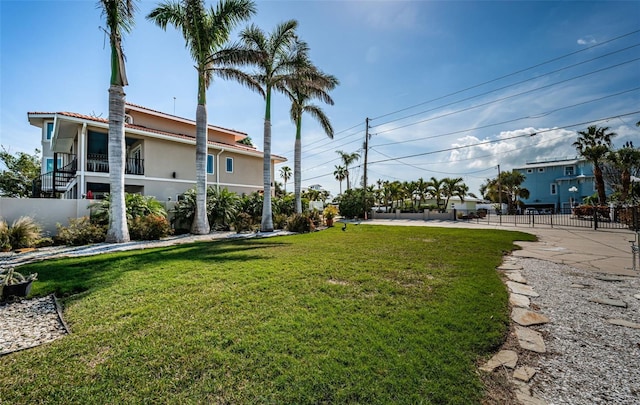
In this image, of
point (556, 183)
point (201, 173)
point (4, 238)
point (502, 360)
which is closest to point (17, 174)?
point (4, 238)

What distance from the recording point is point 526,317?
396cm

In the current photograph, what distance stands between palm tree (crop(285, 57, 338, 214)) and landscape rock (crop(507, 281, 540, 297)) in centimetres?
1397

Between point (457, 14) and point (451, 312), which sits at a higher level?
point (457, 14)

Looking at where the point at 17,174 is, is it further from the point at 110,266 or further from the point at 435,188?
the point at 435,188

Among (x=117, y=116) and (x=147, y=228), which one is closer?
(x=117, y=116)

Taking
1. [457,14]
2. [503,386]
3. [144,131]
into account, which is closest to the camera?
[503,386]

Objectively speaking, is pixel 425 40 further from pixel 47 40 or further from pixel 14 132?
pixel 14 132

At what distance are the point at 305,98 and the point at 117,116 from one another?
37.7ft

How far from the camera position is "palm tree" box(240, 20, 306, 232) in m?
14.9

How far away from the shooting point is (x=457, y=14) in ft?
41.9

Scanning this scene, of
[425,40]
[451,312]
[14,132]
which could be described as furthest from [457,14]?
[14,132]

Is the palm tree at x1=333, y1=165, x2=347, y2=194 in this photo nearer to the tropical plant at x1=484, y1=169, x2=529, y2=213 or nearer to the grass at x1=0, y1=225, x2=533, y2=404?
the tropical plant at x1=484, y1=169, x2=529, y2=213

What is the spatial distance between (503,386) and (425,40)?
1693 cm

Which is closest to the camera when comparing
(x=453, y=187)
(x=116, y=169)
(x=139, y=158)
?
(x=116, y=169)
